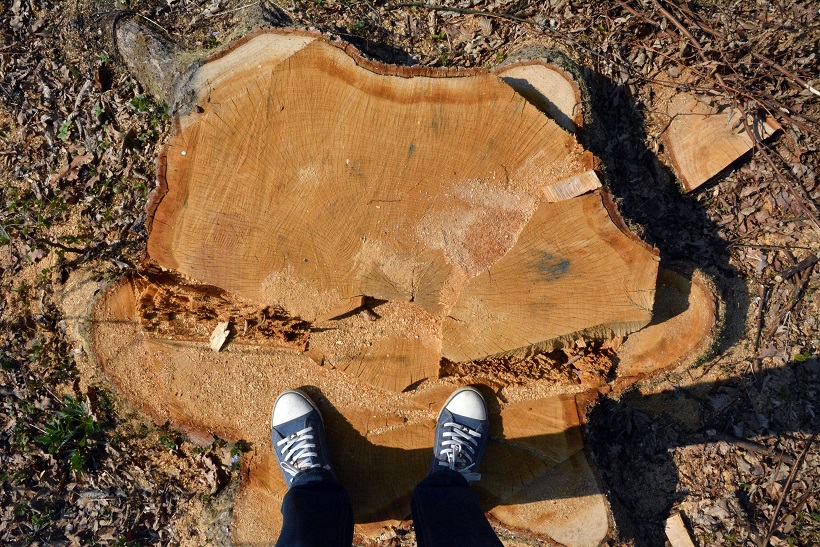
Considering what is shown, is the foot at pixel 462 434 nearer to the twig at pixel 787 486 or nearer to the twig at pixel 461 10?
the twig at pixel 787 486

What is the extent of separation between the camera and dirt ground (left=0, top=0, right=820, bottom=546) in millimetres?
2740

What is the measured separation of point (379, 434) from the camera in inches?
96.8

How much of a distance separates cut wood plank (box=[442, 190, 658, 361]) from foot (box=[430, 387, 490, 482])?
1.39 feet

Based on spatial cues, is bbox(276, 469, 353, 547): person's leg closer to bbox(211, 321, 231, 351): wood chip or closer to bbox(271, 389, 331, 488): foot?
bbox(271, 389, 331, 488): foot

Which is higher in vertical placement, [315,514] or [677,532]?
[315,514]

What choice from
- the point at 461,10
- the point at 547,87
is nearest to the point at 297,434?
the point at 547,87

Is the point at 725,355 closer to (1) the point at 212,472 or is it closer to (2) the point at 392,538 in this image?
(2) the point at 392,538

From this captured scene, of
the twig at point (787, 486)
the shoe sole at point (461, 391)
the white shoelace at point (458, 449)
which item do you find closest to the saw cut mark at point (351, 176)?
the shoe sole at point (461, 391)

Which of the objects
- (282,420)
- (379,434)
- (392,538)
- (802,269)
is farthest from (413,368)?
(802,269)

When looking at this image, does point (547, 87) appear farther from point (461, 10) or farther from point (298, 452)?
point (298, 452)

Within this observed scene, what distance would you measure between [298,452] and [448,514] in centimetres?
80

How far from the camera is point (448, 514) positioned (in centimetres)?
221

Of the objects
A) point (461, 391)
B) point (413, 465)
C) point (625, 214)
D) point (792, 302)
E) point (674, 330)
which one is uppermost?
point (625, 214)

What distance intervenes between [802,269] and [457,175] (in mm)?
2252
